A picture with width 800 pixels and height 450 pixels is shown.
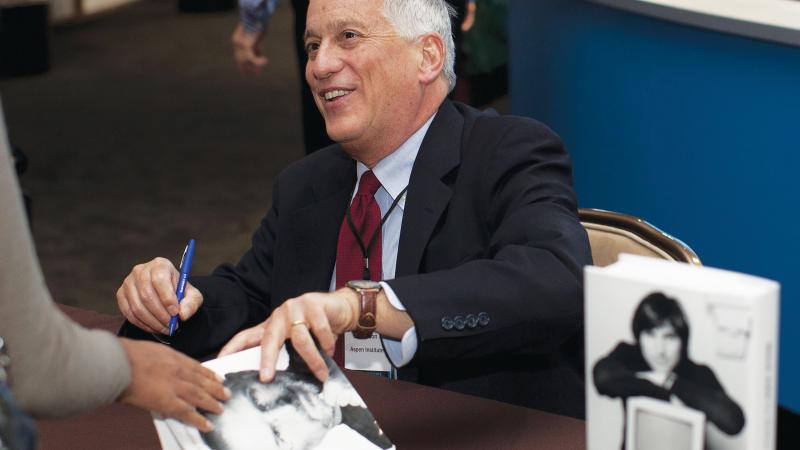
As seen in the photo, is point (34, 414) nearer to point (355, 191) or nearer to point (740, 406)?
point (740, 406)

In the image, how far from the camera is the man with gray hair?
1.82m

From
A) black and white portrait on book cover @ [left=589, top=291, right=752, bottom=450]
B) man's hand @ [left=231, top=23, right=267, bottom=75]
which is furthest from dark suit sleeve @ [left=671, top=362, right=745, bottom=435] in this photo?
man's hand @ [left=231, top=23, right=267, bottom=75]

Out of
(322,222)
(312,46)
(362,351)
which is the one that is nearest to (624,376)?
(362,351)

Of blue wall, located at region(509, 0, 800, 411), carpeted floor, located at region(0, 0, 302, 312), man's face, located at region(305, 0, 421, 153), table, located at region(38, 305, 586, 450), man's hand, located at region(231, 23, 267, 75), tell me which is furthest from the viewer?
carpeted floor, located at region(0, 0, 302, 312)

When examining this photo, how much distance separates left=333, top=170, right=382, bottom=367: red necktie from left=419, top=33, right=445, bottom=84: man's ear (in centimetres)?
22

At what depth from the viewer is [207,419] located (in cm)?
150

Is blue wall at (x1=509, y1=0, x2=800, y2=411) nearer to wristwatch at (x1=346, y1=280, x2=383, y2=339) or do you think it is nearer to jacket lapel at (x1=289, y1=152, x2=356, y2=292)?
jacket lapel at (x1=289, y1=152, x2=356, y2=292)

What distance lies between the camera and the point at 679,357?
1.20 meters

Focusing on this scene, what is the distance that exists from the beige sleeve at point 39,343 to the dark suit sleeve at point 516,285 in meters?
0.57

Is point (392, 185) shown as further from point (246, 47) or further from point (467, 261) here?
point (246, 47)

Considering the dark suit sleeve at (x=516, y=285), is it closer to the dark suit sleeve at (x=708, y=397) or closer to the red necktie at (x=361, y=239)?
the red necktie at (x=361, y=239)

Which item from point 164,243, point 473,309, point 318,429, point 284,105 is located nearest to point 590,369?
point 318,429

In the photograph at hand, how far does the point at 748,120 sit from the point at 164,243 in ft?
9.68

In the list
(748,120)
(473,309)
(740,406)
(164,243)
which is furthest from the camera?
(164,243)
